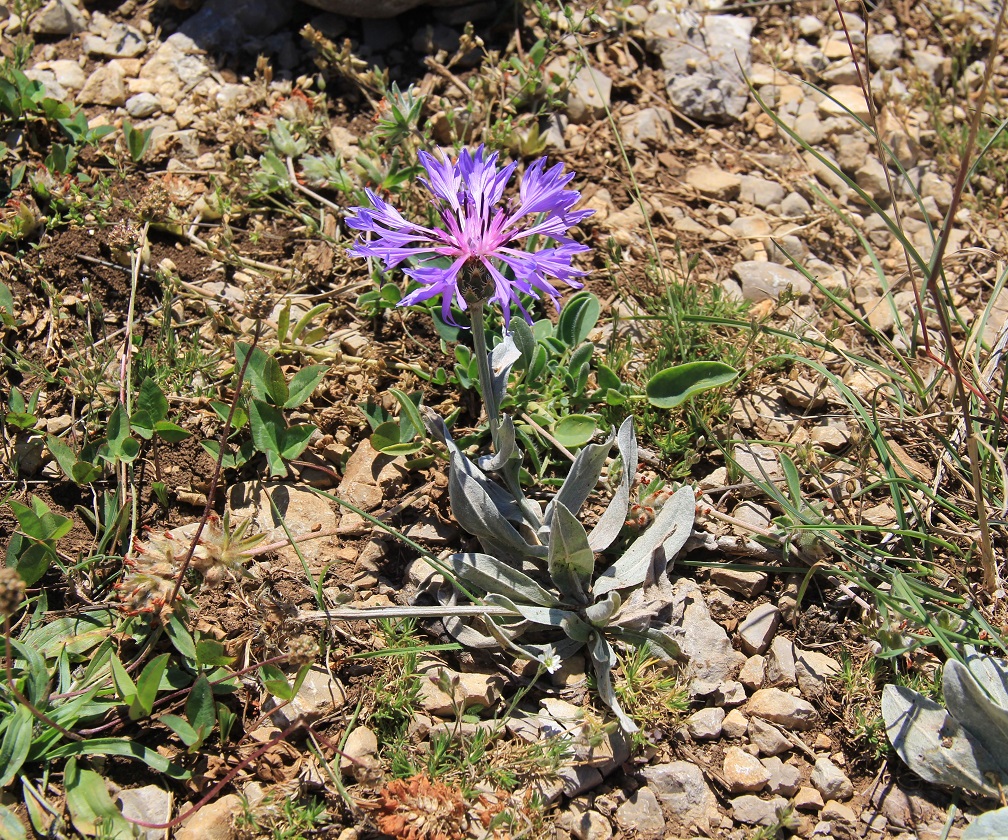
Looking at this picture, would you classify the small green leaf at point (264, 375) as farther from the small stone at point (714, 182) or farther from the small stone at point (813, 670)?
the small stone at point (714, 182)

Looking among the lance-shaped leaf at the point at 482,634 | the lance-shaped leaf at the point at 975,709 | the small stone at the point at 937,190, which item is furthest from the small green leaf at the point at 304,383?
the small stone at the point at 937,190

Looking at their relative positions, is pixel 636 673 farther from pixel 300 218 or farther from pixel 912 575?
pixel 300 218

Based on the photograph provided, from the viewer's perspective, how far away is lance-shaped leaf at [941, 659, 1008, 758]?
261 centimetres

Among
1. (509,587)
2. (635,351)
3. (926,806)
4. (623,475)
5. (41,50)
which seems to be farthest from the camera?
(41,50)

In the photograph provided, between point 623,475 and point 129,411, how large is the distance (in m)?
1.86

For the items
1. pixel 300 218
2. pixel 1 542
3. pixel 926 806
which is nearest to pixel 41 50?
pixel 300 218

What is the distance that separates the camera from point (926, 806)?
2.63m

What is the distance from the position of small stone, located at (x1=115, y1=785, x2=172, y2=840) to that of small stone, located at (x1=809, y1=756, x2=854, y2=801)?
6.40 feet

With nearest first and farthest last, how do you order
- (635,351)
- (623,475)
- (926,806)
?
(926,806), (623,475), (635,351)

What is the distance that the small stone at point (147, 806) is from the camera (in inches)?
96.6

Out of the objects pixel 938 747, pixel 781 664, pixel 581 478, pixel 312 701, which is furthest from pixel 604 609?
pixel 938 747

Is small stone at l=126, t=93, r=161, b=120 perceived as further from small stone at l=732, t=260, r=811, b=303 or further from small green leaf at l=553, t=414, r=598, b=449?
small stone at l=732, t=260, r=811, b=303

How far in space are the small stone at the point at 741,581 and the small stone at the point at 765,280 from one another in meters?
1.34

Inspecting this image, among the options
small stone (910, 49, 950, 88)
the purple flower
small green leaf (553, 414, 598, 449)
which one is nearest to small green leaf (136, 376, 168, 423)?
the purple flower
